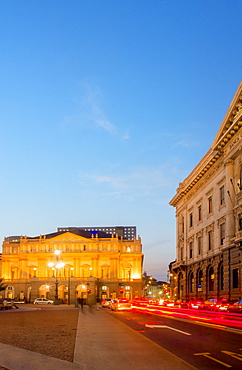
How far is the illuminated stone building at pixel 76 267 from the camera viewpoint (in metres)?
124

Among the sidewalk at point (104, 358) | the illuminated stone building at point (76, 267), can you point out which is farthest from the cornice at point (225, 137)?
the illuminated stone building at point (76, 267)

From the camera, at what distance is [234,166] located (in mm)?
48000

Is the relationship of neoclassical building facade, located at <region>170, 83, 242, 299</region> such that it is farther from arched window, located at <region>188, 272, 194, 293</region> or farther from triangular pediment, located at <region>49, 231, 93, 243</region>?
triangular pediment, located at <region>49, 231, 93, 243</region>

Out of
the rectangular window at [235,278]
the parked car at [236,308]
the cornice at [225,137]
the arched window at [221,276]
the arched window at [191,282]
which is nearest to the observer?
the parked car at [236,308]

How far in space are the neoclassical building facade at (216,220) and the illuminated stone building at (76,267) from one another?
54.3 meters

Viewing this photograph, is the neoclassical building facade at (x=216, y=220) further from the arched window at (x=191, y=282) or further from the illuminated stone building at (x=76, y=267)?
the illuminated stone building at (x=76, y=267)

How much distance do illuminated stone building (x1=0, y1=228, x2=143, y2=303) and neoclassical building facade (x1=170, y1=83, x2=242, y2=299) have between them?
54.3 meters

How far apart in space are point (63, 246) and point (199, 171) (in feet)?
243

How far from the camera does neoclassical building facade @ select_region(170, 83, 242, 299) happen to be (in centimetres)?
4566

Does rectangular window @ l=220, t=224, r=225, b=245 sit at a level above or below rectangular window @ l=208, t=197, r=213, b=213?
below

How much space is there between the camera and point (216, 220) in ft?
174

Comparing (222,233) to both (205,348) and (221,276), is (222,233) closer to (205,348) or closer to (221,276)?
(221,276)

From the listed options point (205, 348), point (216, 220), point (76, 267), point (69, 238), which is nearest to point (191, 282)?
point (216, 220)

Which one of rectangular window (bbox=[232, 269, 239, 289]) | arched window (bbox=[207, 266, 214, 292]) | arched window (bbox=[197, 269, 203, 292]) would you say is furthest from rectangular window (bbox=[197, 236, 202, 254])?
rectangular window (bbox=[232, 269, 239, 289])
